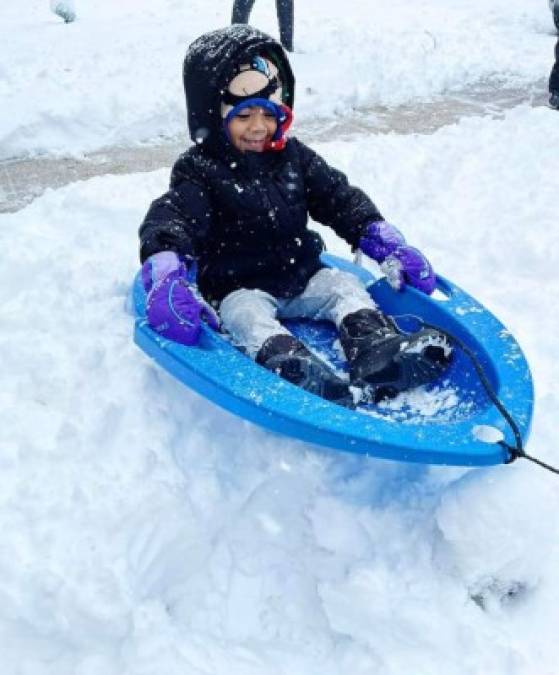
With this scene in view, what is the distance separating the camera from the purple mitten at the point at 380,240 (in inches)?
103

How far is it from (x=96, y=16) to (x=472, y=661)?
→ 7990 millimetres

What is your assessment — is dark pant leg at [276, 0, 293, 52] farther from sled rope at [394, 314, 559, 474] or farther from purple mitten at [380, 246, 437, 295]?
sled rope at [394, 314, 559, 474]

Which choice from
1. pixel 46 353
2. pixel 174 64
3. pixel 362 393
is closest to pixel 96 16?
pixel 174 64

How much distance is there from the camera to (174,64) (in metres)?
5.75

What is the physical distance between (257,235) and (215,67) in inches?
22.2

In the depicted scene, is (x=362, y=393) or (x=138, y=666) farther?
(x=362, y=393)

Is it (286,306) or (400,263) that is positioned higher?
(400,263)

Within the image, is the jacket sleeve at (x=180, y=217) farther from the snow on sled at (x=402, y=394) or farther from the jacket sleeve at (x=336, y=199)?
the jacket sleeve at (x=336, y=199)

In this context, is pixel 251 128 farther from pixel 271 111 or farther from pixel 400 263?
pixel 400 263

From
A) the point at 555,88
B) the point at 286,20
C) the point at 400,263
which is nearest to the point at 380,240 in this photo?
the point at 400,263

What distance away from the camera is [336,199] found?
107 inches

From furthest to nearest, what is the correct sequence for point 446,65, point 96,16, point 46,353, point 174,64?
point 96,16
point 446,65
point 174,64
point 46,353

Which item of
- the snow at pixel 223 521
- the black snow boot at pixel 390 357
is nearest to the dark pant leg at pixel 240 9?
the snow at pixel 223 521

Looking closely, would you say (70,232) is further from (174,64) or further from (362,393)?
(174,64)
